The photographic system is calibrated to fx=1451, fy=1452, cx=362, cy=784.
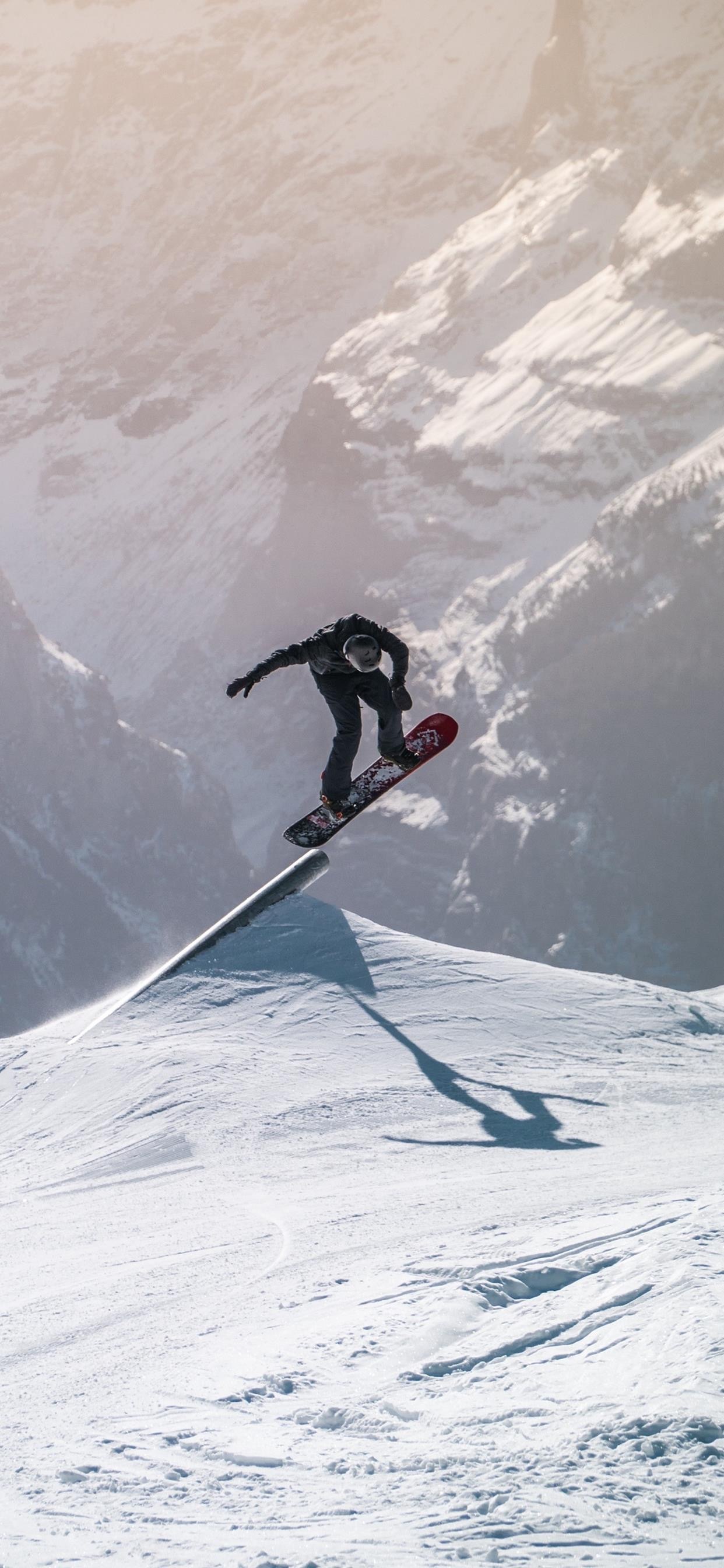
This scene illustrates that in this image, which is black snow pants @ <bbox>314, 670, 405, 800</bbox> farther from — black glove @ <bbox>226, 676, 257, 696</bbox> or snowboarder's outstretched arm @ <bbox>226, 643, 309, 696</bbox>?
black glove @ <bbox>226, 676, 257, 696</bbox>

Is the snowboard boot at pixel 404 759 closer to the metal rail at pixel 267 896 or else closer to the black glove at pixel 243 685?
the metal rail at pixel 267 896

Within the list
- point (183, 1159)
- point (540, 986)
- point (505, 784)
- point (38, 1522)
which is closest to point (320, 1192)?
point (183, 1159)

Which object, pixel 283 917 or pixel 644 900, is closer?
pixel 283 917

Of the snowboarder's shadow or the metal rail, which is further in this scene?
the snowboarder's shadow

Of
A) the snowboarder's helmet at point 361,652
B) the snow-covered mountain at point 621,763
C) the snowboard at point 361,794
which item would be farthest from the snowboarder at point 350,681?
the snow-covered mountain at point 621,763

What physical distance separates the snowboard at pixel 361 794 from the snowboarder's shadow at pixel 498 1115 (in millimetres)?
5793

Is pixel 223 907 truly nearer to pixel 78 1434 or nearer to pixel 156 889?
pixel 156 889

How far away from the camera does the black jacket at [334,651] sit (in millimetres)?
14742

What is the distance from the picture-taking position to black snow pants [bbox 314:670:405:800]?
52.0ft

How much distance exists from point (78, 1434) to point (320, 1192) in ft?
29.2

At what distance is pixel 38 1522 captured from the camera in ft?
29.6

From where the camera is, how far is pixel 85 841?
17425 centimetres

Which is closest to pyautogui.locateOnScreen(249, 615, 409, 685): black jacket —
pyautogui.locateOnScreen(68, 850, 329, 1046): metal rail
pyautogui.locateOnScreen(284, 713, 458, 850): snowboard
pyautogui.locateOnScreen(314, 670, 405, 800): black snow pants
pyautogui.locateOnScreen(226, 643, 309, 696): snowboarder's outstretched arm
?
pyautogui.locateOnScreen(226, 643, 309, 696): snowboarder's outstretched arm

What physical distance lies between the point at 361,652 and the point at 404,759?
12.1 feet
